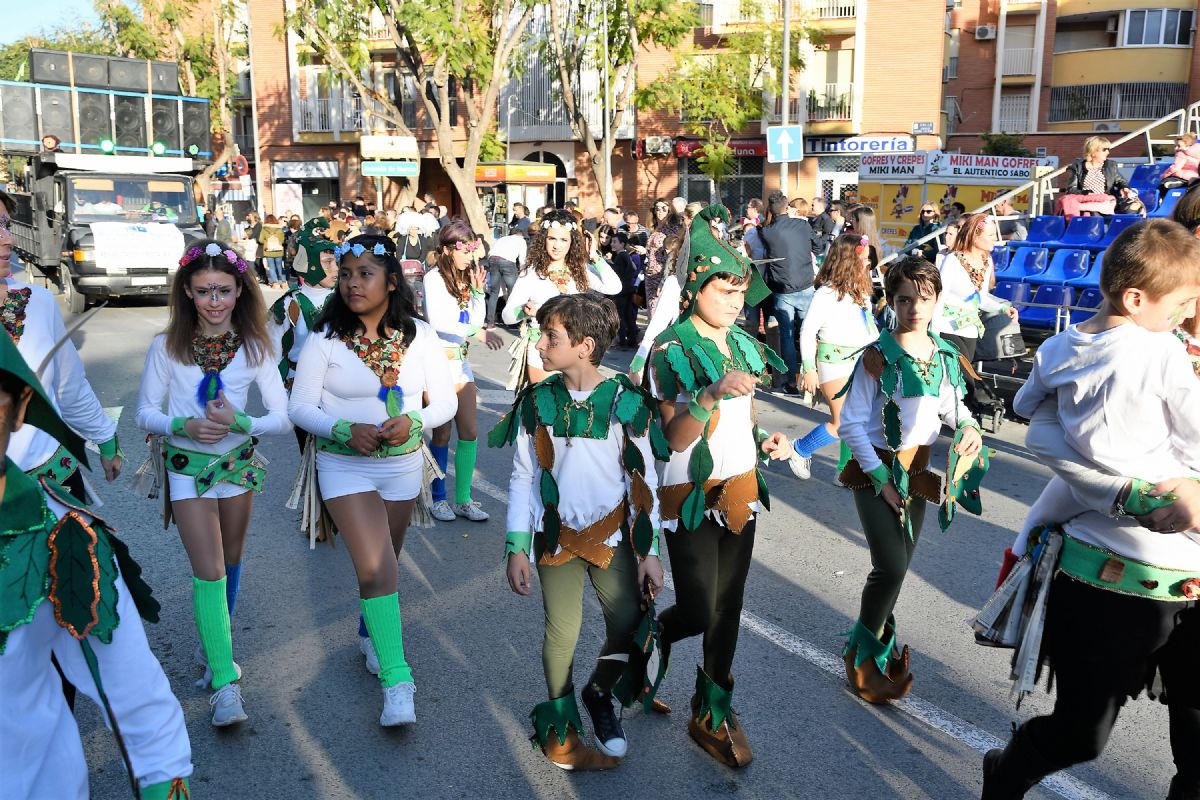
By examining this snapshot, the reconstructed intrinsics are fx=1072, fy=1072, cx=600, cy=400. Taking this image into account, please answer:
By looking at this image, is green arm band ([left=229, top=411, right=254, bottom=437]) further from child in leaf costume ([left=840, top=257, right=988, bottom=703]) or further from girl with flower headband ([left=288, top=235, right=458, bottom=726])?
child in leaf costume ([left=840, top=257, right=988, bottom=703])

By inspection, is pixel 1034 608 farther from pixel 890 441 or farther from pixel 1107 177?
pixel 1107 177

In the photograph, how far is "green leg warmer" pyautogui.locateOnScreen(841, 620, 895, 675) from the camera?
421 cm

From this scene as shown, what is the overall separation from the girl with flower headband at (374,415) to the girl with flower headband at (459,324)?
7.82 feet

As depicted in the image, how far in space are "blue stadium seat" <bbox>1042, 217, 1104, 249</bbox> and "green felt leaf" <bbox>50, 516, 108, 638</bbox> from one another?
39.9ft

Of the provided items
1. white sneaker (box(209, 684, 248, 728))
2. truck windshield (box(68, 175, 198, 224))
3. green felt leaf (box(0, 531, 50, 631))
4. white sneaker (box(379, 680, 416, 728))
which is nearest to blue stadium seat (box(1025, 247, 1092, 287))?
white sneaker (box(379, 680, 416, 728))

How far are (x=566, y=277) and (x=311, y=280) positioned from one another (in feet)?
5.93

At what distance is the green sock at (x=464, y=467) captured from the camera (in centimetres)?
677

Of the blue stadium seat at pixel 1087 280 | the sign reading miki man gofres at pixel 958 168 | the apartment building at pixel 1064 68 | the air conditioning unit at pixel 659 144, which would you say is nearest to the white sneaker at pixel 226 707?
the blue stadium seat at pixel 1087 280

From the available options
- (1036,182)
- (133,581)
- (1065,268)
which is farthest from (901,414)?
(1036,182)

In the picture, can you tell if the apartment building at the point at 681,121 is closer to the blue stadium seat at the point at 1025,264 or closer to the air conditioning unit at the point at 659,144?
the air conditioning unit at the point at 659,144

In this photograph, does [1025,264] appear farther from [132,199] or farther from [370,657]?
[132,199]

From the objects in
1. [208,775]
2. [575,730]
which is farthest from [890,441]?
[208,775]

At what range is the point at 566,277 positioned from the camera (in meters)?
6.96

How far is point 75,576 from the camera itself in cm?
205
